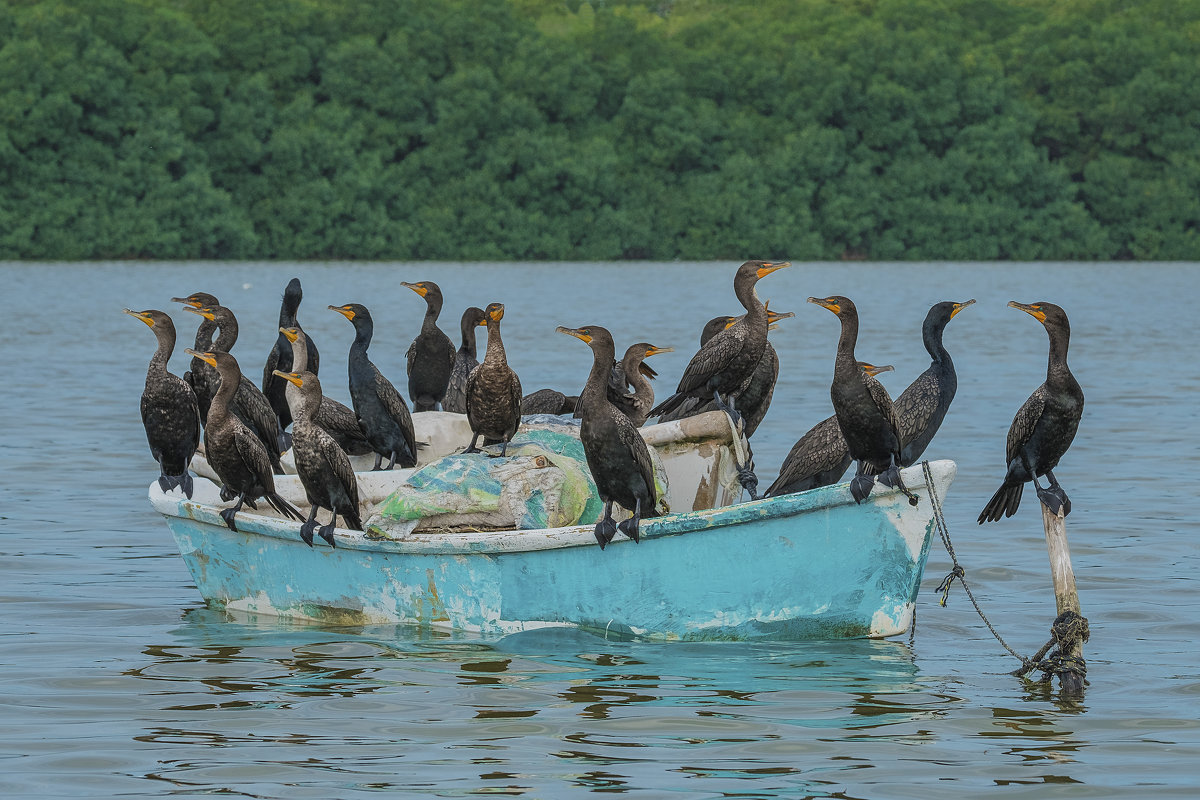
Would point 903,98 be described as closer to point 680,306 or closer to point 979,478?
point 680,306

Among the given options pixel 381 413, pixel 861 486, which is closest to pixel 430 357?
pixel 381 413

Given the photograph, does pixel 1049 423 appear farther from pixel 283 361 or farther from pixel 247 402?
pixel 283 361

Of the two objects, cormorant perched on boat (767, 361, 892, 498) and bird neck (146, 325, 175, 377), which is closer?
cormorant perched on boat (767, 361, 892, 498)

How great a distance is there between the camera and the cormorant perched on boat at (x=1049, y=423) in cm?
867

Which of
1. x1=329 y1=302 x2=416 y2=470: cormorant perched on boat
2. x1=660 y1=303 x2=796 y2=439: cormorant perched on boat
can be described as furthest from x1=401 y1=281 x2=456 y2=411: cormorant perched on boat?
x1=660 y1=303 x2=796 y2=439: cormorant perched on boat

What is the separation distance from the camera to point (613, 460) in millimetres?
9062

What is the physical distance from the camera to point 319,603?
10125 mm

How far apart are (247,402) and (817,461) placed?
369 cm

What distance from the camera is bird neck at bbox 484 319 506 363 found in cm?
1041

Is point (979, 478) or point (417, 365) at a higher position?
point (417, 365)

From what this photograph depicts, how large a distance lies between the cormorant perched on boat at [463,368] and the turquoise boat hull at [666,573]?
3.09 meters

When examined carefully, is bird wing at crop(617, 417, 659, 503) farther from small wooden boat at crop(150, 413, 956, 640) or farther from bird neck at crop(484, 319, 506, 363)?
bird neck at crop(484, 319, 506, 363)

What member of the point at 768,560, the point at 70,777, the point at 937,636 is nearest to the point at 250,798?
the point at 70,777

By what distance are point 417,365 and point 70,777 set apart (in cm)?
703
